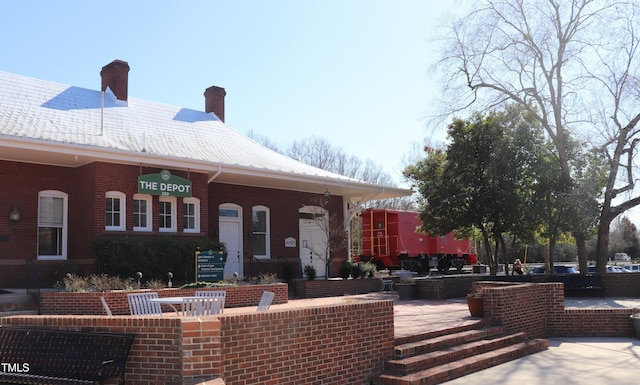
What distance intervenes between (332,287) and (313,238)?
15.0ft

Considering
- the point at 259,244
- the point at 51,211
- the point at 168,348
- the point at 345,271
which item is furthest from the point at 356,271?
the point at 168,348

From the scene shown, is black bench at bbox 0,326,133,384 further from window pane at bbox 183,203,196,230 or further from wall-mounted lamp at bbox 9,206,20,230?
window pane at bbox 183,203,196,230

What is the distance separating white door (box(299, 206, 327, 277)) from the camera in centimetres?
2205

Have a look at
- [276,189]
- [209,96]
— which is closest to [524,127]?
[276,189]

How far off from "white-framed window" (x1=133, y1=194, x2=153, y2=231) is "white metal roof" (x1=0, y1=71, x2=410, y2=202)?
44.8 inches

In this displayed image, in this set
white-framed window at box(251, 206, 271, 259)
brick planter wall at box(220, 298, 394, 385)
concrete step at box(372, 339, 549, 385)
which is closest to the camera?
brick planter wall at box(220, 298, 394, 385)

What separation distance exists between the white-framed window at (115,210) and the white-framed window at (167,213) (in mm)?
1233

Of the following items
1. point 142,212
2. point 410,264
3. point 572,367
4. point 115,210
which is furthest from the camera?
point 410,264

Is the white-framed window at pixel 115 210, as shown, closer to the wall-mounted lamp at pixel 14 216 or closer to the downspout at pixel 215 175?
the wall-mounted lamp at pixel 14 216

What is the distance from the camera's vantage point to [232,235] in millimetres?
19688

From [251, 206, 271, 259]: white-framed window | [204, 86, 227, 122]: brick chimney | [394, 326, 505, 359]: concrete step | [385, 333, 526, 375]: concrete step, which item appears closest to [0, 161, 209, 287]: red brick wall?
[251, 206, 271, 259]: white-framed window

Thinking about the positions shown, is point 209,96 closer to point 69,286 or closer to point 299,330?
point 69,286

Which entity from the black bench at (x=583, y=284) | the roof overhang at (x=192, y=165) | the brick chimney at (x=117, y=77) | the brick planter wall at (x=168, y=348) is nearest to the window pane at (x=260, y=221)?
the roof overhang at (x=192, y=165)

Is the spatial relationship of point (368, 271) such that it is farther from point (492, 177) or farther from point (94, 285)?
point (94, 285)
